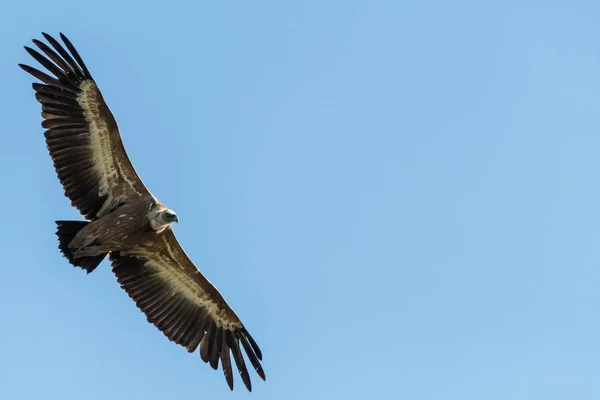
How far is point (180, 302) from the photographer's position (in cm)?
2409

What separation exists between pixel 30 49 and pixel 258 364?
7599mm

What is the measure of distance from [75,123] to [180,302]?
4.29 meters

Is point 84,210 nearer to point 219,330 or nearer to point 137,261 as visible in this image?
point 137,261

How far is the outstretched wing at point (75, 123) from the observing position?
2241 centimetres

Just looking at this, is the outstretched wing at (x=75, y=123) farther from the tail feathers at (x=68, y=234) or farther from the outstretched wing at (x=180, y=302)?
the outstretched wing at (x=180, y=302)

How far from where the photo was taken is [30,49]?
72.6 ft

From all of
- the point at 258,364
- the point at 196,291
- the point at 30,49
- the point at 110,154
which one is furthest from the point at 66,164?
the point at 258,364

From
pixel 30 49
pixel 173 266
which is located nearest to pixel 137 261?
pixel 173 266

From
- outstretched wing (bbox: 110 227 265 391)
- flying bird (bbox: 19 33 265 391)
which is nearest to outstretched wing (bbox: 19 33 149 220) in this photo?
flying bird (bbox: 19 33 265 391)

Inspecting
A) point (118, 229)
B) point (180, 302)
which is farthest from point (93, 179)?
point (180, 302)

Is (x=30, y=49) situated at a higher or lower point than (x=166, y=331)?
higher

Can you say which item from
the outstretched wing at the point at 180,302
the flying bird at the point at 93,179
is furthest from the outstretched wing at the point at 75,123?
the outstretched wing at the point at 180,302

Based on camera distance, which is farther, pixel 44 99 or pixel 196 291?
pixel 196 291

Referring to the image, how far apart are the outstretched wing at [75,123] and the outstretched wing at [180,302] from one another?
5.35ft
